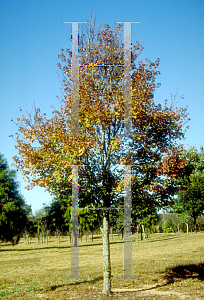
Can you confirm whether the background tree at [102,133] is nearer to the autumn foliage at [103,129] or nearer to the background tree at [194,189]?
the autumn foliage at [103,129]

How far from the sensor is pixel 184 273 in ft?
43.8

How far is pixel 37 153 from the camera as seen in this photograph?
928 cm

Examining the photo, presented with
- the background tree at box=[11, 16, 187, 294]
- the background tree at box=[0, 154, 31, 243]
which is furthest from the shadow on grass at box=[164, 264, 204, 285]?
the background tree at box=[0, 154, 31, 243]

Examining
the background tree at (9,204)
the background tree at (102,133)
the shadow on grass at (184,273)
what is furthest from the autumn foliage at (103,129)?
the background tree at (9,204)

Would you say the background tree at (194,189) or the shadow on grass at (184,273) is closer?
the shadow on grass at (184,273)

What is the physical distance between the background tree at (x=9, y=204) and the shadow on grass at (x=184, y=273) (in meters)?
27.1

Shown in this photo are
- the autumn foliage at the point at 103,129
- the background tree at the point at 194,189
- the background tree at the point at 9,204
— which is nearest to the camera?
the autumn foliage at the point at 103,129

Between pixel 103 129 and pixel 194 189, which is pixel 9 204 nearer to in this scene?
pixel 194 189

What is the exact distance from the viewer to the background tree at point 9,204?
36094 mm

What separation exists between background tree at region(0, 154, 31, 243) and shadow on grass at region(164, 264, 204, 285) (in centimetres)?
2708

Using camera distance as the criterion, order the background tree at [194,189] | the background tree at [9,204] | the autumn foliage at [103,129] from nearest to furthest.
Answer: the autumn foliage at [103,129] < the background tree at [194,189] < the background tree at [9,204]

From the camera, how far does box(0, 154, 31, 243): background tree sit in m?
36.1

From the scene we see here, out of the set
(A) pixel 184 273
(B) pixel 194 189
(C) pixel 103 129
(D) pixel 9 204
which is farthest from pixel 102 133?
(D) pixel 9 204

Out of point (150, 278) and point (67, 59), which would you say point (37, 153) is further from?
point (150, 278)
